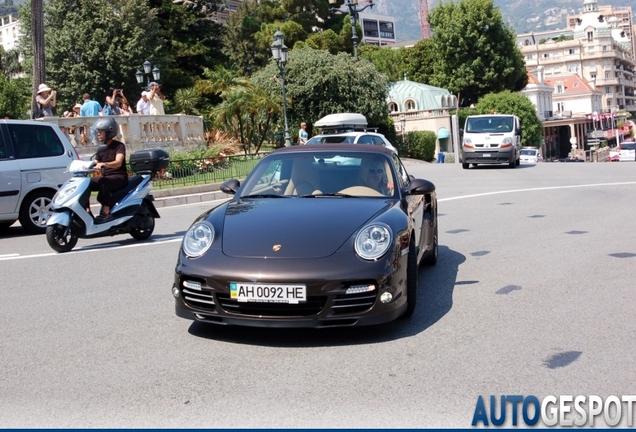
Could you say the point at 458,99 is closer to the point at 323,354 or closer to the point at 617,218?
the point at 617,218

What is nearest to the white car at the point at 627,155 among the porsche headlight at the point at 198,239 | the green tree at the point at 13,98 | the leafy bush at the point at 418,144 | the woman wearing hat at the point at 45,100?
the leafy bush at the point at 418,144

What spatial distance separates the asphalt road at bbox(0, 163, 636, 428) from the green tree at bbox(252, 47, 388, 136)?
1333 inches

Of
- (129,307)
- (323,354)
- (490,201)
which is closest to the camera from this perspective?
(323,354)

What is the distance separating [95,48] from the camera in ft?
144

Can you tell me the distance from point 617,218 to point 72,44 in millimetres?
37396

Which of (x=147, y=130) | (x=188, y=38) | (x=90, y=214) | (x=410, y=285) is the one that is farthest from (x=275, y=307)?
(x=188, y=38)

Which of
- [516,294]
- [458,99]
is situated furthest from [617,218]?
[458,99]

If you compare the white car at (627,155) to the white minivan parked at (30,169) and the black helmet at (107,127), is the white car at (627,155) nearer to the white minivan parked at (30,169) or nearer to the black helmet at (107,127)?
the white minivan parked at (30,169)

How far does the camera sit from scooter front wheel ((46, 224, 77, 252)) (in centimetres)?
1048

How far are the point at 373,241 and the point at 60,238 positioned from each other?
6043 mm

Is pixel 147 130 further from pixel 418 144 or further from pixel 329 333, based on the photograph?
pixel 418 144

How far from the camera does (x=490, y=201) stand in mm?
16234

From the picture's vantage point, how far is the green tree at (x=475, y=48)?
72.1 meters

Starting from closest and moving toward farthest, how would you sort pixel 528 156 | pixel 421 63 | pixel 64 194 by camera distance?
1. pixel 64 194
2. pixel 528 156
3. pixel 421 63
